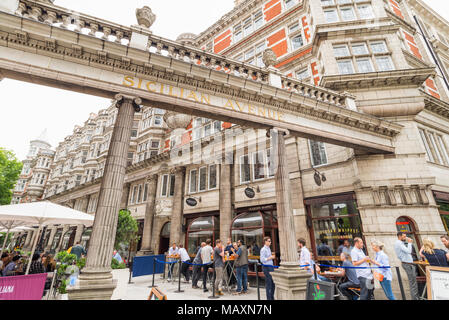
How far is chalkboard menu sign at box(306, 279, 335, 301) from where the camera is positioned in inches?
188

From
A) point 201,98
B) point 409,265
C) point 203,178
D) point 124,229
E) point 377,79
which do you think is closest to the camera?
point 409,265

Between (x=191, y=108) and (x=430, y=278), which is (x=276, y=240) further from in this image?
(x=191, y=108)

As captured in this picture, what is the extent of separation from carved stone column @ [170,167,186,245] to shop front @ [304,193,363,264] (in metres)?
9.79

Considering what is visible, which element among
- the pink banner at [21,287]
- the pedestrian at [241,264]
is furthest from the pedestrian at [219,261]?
the pink banner at [21,287]

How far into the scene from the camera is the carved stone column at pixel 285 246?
6.62m

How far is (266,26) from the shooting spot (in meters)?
19.0

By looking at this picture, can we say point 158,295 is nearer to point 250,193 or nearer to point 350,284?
point 350,284

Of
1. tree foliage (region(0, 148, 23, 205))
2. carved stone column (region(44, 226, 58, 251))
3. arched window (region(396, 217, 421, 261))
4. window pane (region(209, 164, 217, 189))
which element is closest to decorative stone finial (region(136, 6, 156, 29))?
window pane (region(209, 164, 217, 189))

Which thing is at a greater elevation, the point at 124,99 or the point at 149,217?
the point at 124,99

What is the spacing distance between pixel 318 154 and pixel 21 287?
13460mm

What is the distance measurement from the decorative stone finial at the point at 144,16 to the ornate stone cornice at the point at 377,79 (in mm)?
8922

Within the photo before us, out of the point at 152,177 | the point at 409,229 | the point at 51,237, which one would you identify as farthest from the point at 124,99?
the point at 51,237

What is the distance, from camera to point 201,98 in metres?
7.20

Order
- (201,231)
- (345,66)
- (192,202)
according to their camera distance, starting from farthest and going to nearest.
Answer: (192,202) < (201,231) < (345,66)
